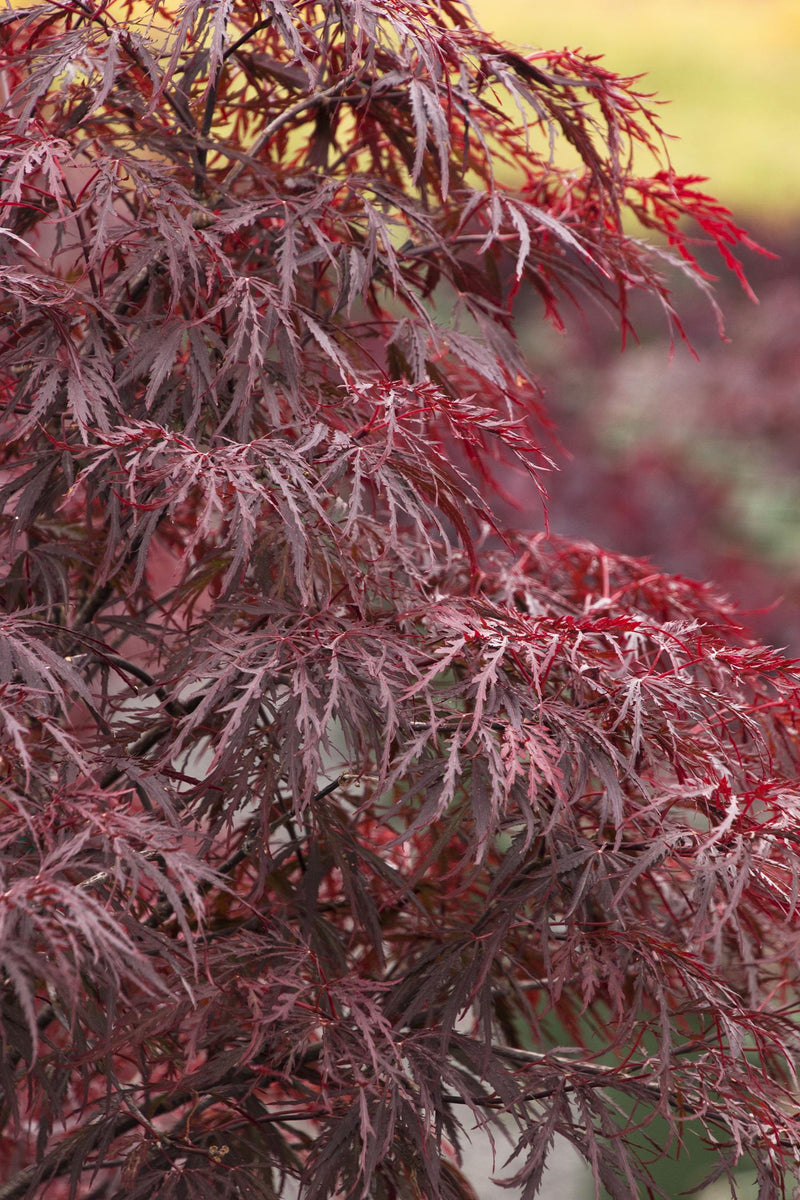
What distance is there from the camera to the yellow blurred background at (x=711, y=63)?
31.8 ft

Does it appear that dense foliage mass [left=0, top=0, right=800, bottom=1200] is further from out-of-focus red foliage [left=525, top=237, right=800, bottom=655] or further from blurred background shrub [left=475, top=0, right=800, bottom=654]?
out-of-focus red foliage [left=525, top=237, right=800, bottom=655]

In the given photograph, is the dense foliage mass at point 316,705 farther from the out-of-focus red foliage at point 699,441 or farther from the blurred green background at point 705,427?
the out-of-focus red foliage at point 699,441

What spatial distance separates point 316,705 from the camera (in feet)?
3.04

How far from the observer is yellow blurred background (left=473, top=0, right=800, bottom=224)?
31.8ft

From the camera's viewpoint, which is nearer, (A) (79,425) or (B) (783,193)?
(A) (79,425)

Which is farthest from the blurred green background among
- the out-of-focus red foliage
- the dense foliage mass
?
the dense foliage mass

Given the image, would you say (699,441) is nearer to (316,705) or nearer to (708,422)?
(708,422)

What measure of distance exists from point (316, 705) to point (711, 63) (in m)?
11.6

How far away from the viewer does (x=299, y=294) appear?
1.20 meters

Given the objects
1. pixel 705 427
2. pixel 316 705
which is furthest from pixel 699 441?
pixel 316 705

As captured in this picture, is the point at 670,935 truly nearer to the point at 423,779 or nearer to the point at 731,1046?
the point at 731,1046

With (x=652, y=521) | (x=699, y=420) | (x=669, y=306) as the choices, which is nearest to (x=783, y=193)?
(x=699, y=420)

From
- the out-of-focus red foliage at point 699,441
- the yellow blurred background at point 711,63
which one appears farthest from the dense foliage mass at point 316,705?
the yellow blurred background at point 711,63

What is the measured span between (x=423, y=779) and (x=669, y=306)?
2.00ft
